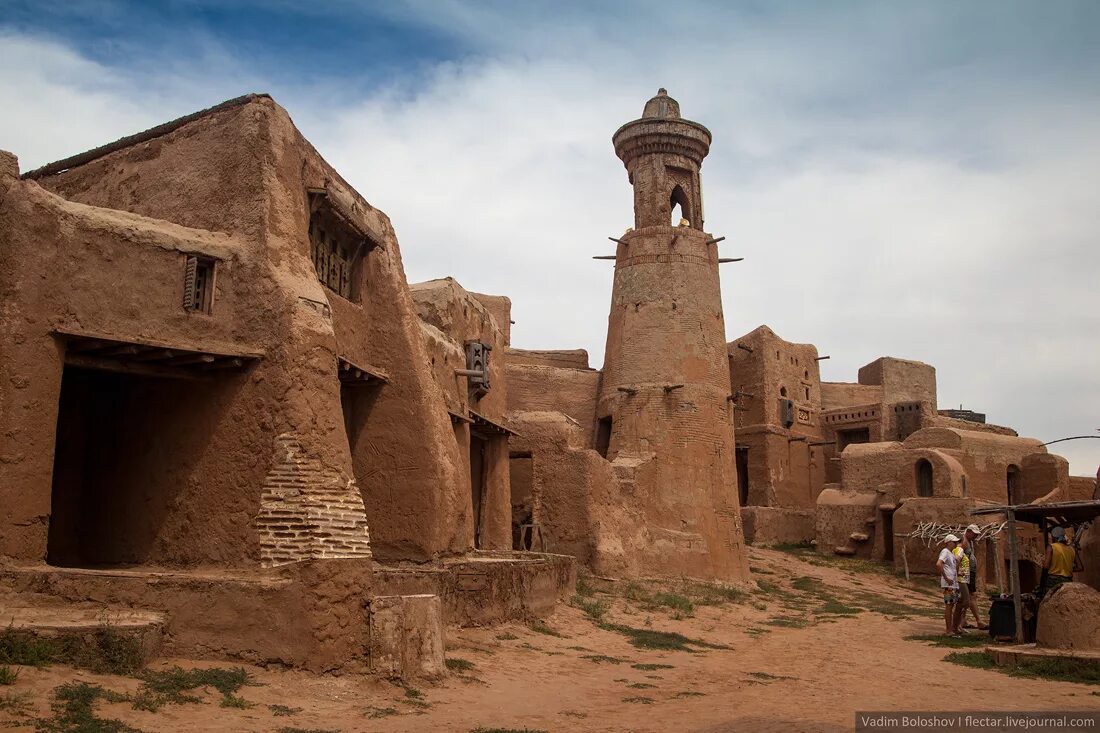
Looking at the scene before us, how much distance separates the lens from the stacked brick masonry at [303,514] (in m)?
9.53

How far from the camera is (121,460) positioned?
11023 mm

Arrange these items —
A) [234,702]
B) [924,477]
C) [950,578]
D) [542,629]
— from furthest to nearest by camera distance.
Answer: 1. [924,477]
2. [950,578]
3. [542,629]
4. [234,702]

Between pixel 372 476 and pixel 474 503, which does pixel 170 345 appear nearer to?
pixel 372 476

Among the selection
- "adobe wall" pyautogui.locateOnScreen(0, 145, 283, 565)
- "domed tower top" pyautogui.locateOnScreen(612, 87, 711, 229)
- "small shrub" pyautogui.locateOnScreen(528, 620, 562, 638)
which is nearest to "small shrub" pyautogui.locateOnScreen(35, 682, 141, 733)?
"adobe wall" pyautogui.locateOnScreen(0, 145, 283, 565)

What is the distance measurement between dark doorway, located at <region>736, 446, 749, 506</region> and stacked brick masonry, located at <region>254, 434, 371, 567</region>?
24.7 metres

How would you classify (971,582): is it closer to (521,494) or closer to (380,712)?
(521,494)

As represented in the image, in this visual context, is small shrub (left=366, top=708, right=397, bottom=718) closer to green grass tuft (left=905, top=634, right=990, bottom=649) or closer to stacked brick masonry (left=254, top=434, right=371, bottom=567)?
stacked brick masonry (left=254, top=434, right=371, bottom=567)

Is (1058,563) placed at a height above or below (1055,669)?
above

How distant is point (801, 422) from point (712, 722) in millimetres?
27914

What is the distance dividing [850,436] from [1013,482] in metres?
6.77

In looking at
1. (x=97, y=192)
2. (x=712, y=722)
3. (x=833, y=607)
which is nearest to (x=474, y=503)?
(x=833, y=607)

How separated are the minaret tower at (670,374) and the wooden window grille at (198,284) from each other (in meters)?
12.6

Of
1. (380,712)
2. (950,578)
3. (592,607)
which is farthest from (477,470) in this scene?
(380,712)

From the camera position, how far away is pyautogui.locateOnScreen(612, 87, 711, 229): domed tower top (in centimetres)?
2600
